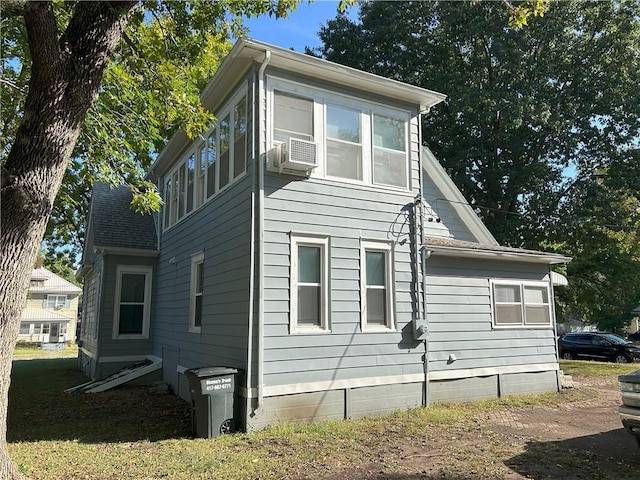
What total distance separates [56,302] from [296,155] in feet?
159

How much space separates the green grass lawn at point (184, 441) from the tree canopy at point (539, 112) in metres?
11.3

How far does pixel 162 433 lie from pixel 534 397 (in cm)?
777

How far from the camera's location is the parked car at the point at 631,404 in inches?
228

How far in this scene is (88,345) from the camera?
51.4 feet

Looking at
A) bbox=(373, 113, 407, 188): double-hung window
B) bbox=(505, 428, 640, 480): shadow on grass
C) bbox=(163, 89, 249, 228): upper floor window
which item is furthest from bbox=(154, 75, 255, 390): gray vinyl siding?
bbox=(505, 428, 640, 480): shadow on grass

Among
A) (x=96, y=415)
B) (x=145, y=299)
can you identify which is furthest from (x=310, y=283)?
(x=145, y=299)

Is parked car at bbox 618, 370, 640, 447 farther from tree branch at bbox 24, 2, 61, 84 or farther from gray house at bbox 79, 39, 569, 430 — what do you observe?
tree branch at bbox 24, 2, 61, 84

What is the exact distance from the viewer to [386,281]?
902 cm

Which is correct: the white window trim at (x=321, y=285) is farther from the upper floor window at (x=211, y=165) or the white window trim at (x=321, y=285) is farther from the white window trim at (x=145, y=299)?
the white window trim at (x=145, y=299)

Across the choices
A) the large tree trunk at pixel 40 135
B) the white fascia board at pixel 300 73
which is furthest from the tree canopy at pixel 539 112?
the large tree trunk at pixel 40 135

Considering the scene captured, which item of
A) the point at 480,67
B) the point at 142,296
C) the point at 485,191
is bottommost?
the point at 142,296

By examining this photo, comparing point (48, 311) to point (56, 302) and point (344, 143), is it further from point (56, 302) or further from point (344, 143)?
point (344, 143)

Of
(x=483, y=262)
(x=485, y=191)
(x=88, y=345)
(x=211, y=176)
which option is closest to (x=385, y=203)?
(x=483, y=262)

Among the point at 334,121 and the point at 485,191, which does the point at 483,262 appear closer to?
the point at 334,121
